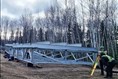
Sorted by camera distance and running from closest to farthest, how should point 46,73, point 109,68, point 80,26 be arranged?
1. point 109,68
2. point 46,73
3. point 80,26

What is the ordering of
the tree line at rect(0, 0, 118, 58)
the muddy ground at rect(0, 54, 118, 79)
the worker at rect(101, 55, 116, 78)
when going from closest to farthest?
the muddy ground at rect(0, 54, 118, 79), the worker at rect(101, 55, 116, 78), the tree line at rect(0, 0, 118, 58)

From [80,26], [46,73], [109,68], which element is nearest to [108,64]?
[109,68]

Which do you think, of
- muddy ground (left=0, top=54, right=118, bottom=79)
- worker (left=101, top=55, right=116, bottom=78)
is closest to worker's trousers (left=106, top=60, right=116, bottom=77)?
worker (left=101, top=55, right=116, bottom=78)

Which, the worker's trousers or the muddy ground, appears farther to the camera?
the worker's trousers

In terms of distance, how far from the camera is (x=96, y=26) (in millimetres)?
28766

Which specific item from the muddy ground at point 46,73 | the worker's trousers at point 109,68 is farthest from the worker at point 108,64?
the muddy ground at point 46,73

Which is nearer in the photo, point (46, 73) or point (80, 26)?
point (46, 73)

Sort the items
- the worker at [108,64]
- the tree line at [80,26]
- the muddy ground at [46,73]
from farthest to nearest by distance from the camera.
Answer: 1. the tree line at [80,26]
2. the worker at [108,64]
3. the muddy ground at [46,73]

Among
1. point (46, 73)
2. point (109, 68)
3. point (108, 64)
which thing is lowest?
point (46, 73)

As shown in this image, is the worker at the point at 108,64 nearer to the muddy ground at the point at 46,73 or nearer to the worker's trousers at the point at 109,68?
the worker's trousers at the point at 109,68

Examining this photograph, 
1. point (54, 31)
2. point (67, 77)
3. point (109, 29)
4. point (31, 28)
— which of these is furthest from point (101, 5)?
point (31, 28)

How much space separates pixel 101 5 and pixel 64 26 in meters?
17.5

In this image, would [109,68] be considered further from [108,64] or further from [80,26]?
[80,26]

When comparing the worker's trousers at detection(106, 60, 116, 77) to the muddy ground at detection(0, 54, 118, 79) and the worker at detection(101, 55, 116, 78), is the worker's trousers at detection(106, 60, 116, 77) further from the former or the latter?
the muddy ground at detection(0, 54, 118, 79)
